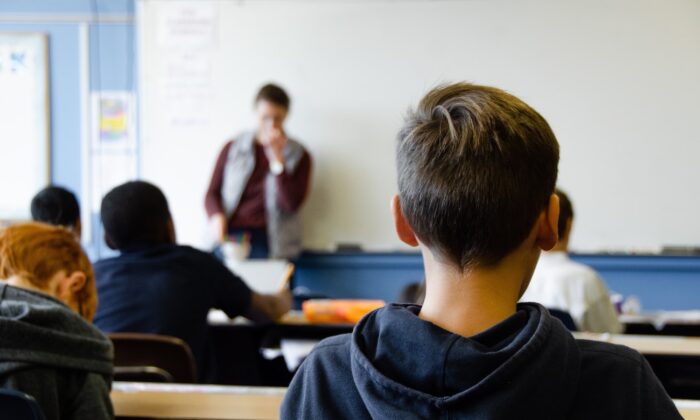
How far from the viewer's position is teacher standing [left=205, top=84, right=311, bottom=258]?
427 centimetres

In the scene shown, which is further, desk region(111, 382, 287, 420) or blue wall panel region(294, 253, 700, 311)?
blue wall panel region(294, 253, 700, 311)

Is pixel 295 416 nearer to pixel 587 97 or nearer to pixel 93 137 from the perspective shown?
pixel 587 97

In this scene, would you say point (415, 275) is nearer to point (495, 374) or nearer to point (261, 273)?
point (261, 273)

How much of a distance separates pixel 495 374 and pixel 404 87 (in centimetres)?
380

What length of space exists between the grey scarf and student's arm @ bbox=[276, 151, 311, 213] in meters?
0.03

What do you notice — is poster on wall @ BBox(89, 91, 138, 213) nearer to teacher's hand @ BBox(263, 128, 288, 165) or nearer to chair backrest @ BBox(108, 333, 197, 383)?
teacher's hand @ BBox(263, 128, 288, 165)

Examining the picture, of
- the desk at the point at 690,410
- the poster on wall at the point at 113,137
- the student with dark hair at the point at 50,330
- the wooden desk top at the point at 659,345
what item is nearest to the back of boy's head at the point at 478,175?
the desk at the point at 690,410

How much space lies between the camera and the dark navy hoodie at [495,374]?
0.72m

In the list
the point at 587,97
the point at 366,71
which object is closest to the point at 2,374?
the point at 366,71

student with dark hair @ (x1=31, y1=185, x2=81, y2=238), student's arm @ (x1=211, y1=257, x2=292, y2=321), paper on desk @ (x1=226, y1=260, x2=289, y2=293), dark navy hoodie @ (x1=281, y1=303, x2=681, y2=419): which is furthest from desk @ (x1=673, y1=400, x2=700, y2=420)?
paper on desk @ (x1=226, y1=260, x2=289, y2=293)

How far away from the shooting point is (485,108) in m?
0.77

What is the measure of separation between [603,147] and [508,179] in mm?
3755

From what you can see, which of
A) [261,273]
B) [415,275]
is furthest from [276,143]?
[415,275]

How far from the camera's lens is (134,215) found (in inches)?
84.3
